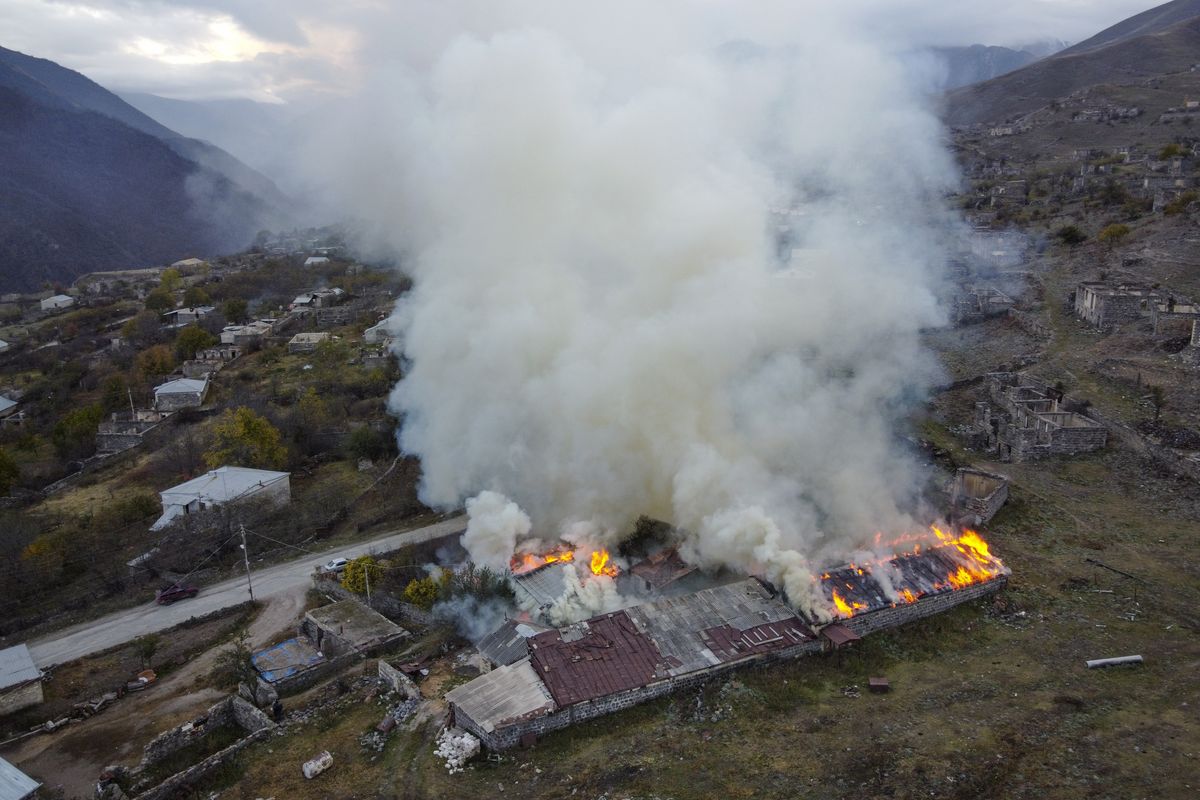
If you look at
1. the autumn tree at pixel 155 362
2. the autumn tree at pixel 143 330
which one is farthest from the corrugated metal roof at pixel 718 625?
the autumn tree at pixel 143 330

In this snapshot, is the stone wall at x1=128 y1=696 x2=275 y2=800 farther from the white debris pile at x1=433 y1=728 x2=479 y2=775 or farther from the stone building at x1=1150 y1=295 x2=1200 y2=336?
the stone building at x1=1150 y1=295 x2=1200 y2=336

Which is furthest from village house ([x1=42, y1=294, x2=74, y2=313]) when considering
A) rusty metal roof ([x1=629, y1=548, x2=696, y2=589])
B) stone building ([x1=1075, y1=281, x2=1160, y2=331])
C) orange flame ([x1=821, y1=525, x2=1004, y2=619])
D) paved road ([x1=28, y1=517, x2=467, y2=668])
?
stone building ([x1=1075, y1=281, x2=1160, y2=331])

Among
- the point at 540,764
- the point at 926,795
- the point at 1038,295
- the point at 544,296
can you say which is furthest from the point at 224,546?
the point at 1038,295

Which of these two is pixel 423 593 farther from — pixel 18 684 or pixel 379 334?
pixel 379 334

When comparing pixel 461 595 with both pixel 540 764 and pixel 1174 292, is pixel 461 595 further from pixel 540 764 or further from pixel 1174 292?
pixel 1174 292

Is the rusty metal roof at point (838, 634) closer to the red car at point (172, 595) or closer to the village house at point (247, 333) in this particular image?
the red car at point (172, 595)

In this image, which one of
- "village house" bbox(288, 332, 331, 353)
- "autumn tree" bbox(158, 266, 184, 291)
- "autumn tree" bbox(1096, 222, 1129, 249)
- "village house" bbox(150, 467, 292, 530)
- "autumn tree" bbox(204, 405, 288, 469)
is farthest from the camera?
"autumn tree" bbox(158, 266, 184, 291)

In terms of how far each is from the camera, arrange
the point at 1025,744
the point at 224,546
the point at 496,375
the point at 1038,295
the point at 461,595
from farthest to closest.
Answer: the point at 1038,295, the point at 224,546, the point at 496,375, the point at 461,595, the point at 1025,744

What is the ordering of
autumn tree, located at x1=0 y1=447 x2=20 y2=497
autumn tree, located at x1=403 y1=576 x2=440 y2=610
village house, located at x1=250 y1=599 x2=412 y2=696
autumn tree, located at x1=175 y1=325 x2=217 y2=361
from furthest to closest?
autumn tree, located at x1=175 y1=325 x2=217 y2=361 < autumn tree, located at x1=0 y1=447 x2=20 y2=497 < autumn tree, located at x1=403 y1=576 x2=440 y2=610 < village house, located at x1=250 y1=599 x2=412 y2=696
